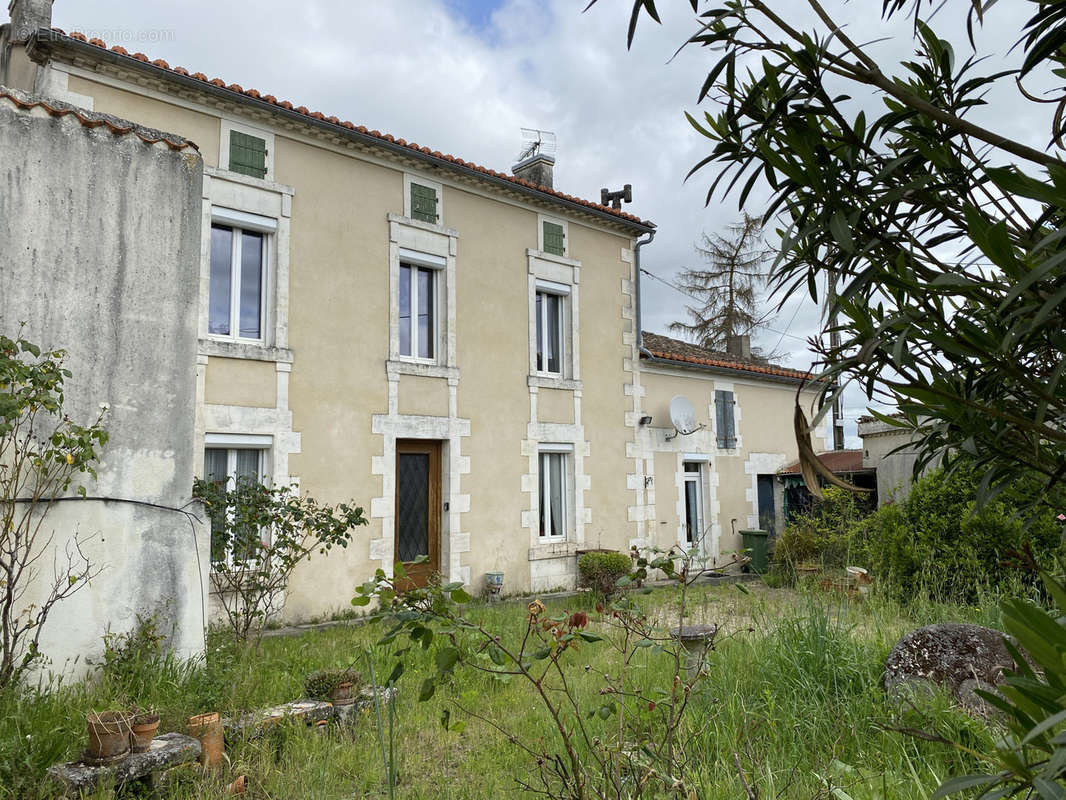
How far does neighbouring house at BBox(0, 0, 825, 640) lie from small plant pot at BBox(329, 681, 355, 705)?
2.44m

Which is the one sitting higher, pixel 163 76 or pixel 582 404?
pixel 163 76

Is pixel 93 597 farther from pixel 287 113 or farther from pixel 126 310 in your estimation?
pixel 287 113

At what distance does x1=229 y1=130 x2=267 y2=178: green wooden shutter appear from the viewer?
8867 mm

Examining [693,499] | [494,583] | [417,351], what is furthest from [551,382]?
[693,499]

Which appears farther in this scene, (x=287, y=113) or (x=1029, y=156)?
(x=287, y=113)

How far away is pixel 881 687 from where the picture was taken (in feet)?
14.4

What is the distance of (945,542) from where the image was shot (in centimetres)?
762

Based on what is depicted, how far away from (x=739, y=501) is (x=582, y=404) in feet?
14.2

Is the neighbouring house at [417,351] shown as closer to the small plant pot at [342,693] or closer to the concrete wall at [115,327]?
the concrete wall at [115,327]

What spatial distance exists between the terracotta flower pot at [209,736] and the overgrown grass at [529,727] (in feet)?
0.33

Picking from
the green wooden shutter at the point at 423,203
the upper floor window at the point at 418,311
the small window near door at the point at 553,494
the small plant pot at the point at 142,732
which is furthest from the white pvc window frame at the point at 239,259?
the small plant pot at the point at 142,732

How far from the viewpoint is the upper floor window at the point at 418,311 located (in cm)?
1053

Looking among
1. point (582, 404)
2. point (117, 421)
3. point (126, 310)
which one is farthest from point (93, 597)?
point (582, 404)

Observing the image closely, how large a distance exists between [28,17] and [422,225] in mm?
4833
